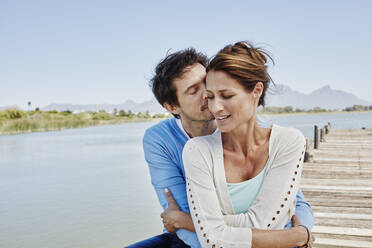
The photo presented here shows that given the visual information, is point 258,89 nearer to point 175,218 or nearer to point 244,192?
point 244,192

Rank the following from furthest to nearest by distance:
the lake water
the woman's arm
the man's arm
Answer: the lake water, the man's arm, the woman's arm

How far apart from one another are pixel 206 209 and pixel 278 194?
324mm

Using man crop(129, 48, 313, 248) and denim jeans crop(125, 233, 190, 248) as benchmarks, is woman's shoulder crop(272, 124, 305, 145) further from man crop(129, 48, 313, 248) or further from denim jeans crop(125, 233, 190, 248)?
denim jeans crop(125, 233, 190, 248)

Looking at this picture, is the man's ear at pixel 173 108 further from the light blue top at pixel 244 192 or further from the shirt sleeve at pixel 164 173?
the light blue top at pixel 244 192

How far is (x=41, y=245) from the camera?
6551 millimetres

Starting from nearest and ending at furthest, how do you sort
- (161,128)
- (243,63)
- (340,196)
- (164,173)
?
(243,63)
(164,173)
(161,128)
(340,196)

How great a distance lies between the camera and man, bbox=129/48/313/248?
188 cm

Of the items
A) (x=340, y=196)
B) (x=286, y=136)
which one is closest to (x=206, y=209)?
(x=286, y=136)

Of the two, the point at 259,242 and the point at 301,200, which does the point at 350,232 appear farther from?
the point at 259,242

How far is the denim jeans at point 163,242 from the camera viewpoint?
2.23 m

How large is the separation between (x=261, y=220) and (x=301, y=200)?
410 mm

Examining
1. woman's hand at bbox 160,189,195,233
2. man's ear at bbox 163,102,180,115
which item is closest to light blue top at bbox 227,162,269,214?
woman's hand at bbox 160,189,195,233

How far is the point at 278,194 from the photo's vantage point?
162 cm

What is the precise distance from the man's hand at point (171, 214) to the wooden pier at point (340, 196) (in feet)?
6.18
